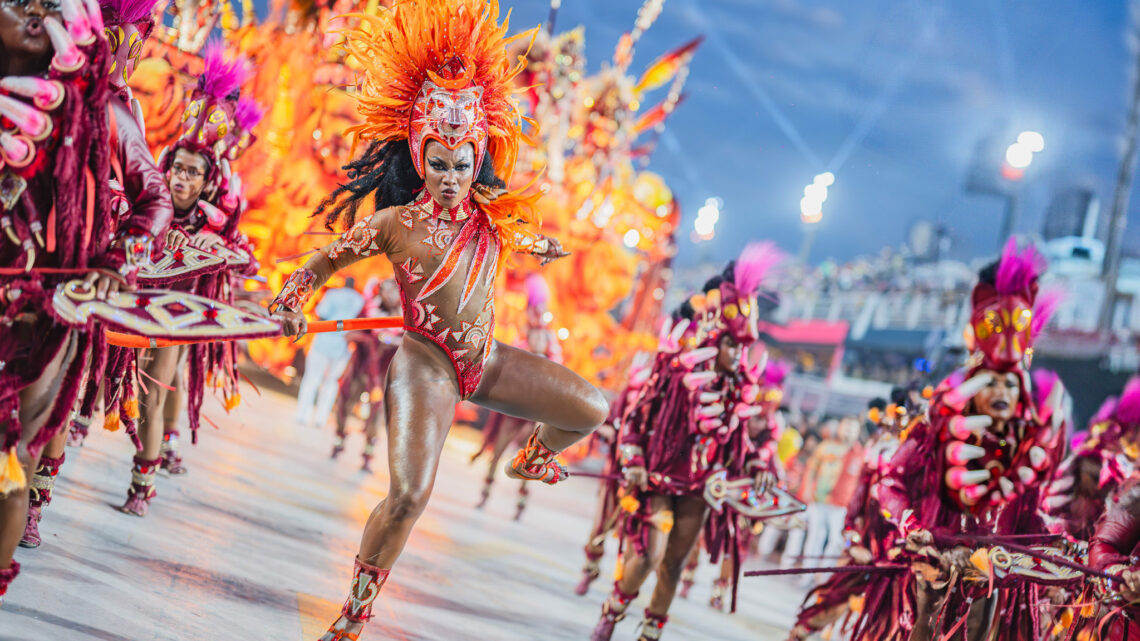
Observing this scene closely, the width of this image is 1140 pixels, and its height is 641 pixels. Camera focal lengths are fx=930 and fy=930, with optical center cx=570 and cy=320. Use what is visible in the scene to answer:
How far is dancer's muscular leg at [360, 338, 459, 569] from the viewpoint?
133 inches

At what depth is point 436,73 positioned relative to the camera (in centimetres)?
383

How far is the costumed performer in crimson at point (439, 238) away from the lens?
11.5 ft

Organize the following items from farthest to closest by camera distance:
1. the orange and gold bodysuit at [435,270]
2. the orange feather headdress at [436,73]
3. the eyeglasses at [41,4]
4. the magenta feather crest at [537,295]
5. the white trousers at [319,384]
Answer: the white trousers at [319,384] → the magenta feather crest at [537,295] → the orange feather headdress at [436,73] → the orange and gold bodysuit at [435,270] → the eyeglasses at [41,4]

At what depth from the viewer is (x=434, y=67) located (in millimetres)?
3844

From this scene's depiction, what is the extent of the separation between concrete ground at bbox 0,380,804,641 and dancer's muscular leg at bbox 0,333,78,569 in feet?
1.02

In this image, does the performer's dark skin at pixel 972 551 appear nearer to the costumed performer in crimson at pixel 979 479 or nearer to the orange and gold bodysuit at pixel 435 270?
the costumed performer in crimson at pixel 979 479

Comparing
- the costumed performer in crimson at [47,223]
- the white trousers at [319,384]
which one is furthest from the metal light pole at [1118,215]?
the costumed performer in crimson at [47,223]

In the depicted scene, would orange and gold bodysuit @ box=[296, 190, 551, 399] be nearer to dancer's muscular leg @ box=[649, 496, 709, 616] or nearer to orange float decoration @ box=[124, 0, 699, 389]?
dancer's muscular leg @ box=[649, 496, 709, 616]

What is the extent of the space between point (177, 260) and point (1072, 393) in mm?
12530

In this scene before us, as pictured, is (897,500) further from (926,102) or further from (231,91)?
(926,102)

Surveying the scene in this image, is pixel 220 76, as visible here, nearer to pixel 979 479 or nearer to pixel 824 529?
pixel 979 479

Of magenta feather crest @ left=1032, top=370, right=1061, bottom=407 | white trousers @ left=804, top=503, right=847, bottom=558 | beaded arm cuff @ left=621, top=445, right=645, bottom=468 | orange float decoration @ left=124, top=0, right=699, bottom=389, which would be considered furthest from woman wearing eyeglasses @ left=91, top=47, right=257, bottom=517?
white trousers @ left=804, top=503, right=847, bottom=558

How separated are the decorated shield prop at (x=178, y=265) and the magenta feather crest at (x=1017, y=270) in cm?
358

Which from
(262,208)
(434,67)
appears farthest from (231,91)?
(262,208)
